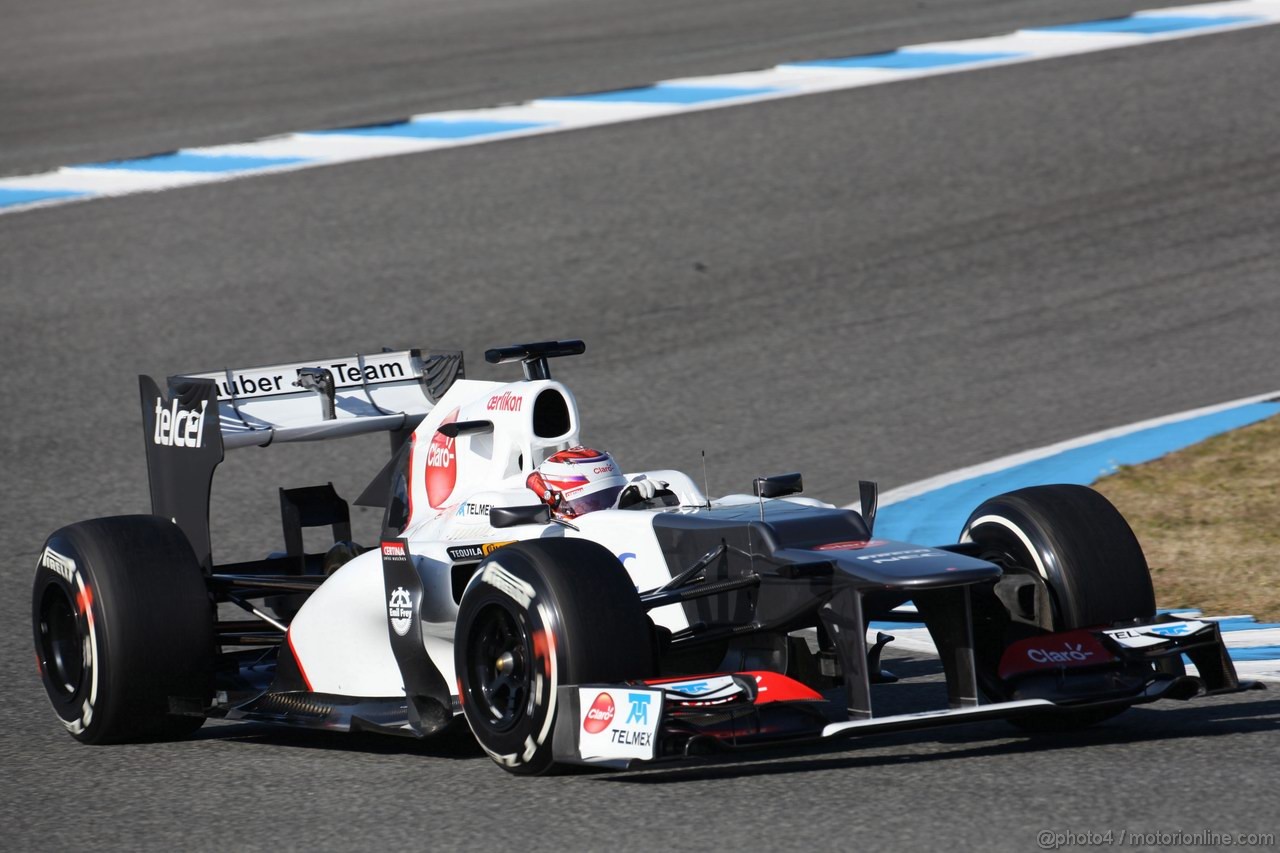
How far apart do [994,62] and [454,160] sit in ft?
18.7

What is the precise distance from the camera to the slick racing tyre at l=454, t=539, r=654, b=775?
5277 mm

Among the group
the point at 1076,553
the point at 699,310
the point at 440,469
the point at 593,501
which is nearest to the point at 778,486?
the point at 593,501

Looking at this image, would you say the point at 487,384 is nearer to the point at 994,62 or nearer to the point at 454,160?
the point at 454,160

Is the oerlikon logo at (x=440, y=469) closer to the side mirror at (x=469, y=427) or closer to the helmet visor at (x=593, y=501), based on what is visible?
the side mirror at (x=469, y=427)

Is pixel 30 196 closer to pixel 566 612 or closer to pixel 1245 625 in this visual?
pixel 1245 625

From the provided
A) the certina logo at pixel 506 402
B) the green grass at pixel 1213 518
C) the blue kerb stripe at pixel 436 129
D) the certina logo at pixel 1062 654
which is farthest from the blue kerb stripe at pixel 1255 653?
the blue kerb stripe at pixel 436 129

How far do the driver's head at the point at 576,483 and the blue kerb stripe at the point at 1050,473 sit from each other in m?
2.82

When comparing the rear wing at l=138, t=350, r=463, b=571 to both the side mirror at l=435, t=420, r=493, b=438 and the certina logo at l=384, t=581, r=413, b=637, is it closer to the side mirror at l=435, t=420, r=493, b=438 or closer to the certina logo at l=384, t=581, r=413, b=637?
the side mirror at l=435, t=420, r=493, b=438

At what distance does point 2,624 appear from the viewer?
27.9 ft

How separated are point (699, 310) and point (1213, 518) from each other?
17.9 ft

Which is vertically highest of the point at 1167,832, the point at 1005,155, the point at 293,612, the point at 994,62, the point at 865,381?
the point at 994,62

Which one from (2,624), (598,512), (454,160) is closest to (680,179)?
(454,160)

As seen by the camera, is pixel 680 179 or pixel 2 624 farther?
pixel 680 179

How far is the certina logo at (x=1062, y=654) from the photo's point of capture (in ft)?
18.5
